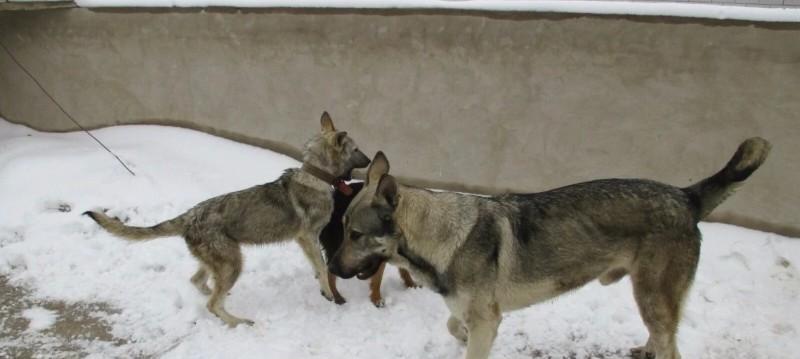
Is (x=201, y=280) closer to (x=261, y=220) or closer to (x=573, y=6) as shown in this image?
(x=261, y=220)

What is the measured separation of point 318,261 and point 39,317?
7.93 ft

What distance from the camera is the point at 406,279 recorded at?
5.07m

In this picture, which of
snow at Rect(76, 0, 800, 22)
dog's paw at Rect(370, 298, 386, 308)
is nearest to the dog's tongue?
dog's paw at Rect(370, 298, 386, 308)

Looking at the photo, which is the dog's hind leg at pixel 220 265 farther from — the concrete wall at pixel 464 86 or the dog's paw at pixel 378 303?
the concrete wall at pixel 464 86

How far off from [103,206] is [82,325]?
2.00 meters

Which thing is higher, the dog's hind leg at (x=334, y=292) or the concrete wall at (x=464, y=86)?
the concrete wall at (x=464, y=86)

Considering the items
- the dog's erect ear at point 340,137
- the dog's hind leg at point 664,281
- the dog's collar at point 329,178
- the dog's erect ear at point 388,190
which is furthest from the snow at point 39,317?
the dog's hind leg at point 664,281

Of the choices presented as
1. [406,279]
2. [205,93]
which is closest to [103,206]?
[205,93]

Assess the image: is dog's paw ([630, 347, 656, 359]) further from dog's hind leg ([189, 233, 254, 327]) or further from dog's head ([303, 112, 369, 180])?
dog's hind leg ([189, 233, 254, 327])

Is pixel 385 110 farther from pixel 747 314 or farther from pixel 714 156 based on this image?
pixel 747 314

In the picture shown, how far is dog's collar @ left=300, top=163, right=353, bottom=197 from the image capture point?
486cm

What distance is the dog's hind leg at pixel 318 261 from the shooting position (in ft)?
16.4

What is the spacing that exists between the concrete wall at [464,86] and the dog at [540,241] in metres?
2.25

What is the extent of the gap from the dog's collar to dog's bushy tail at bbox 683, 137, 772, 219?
267cm
